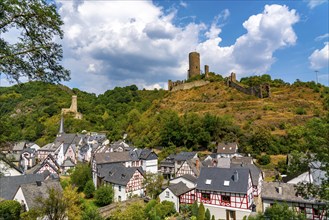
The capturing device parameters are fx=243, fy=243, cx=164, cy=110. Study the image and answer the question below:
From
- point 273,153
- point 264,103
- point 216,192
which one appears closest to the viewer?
point 216,192

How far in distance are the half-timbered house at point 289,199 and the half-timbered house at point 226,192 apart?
1.72 meters

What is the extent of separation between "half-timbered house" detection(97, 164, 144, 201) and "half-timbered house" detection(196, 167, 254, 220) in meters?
8.54

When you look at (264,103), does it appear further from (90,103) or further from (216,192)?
(90,103)

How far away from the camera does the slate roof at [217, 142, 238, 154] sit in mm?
42188

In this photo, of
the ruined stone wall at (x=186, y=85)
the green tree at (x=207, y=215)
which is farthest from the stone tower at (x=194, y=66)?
the green tree at (x=207, y=215)

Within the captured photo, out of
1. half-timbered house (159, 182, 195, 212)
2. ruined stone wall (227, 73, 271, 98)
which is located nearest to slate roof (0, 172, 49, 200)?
half-timbered house (159, 182, 195, 212)

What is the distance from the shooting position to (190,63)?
284 ft

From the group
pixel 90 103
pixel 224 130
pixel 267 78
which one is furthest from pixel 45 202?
pixel 90 103

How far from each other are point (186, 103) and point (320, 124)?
59.7 metres

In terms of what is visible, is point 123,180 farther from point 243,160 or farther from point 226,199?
point 243,160

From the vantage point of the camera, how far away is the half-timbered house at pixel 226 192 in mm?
22641

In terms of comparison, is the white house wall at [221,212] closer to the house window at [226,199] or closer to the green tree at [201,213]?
the house window at [226,199]

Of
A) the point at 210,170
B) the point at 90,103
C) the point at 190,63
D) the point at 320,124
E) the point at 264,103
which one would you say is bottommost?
the point at 210,170

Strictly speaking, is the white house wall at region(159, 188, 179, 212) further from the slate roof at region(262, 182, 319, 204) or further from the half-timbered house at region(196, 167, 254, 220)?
the slate roof at region(262, 182, 319, 204)
